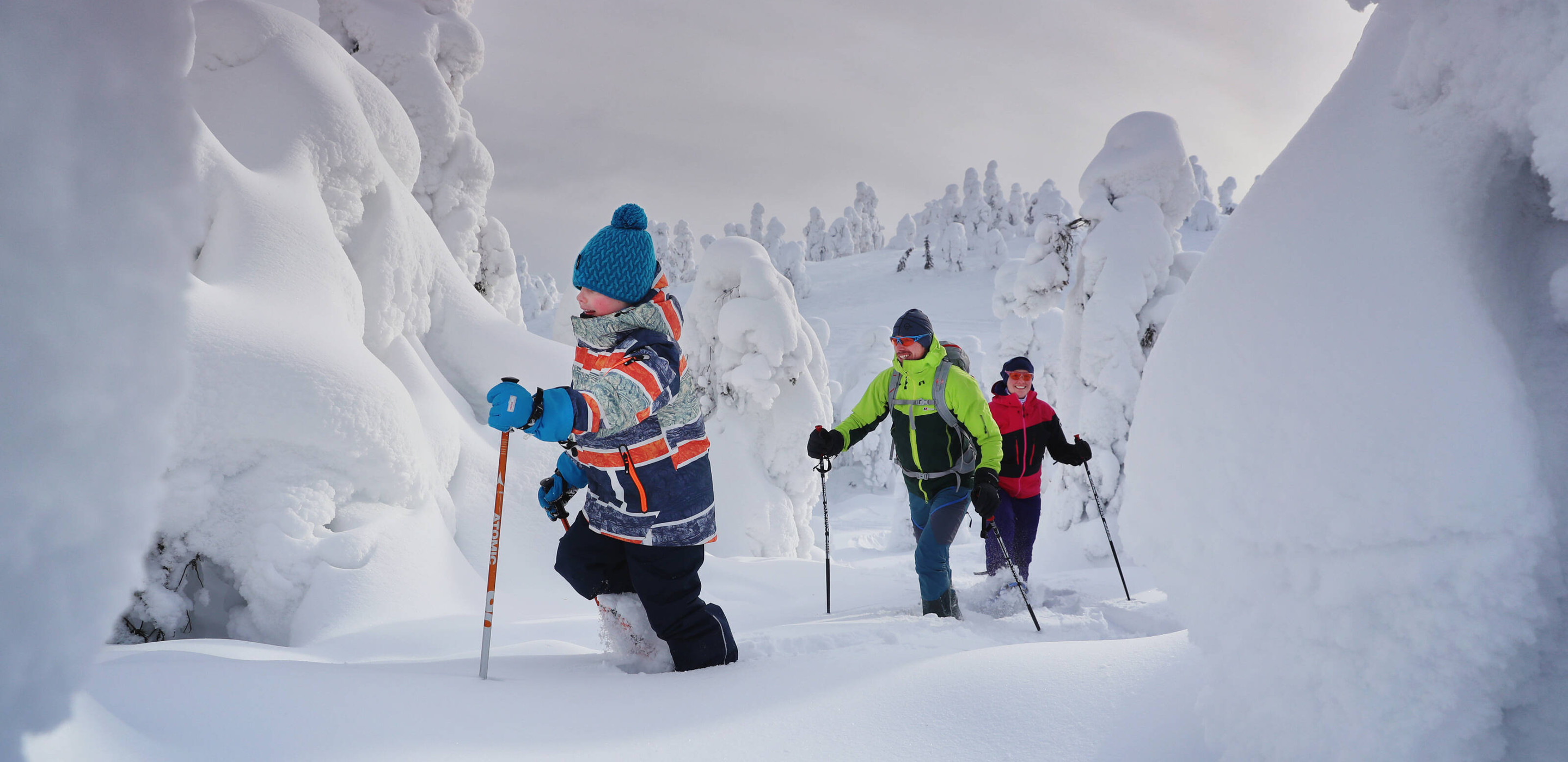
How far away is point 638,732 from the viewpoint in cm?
178

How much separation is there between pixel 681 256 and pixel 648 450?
59349 mm

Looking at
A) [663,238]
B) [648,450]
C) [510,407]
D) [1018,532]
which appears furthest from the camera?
[663,238]

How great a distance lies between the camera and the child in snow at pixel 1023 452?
18.2ft

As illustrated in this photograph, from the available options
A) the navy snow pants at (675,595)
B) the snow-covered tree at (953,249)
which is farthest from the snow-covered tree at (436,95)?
the snow-covered tree at (953,249)

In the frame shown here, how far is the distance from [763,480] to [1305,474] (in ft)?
34.3

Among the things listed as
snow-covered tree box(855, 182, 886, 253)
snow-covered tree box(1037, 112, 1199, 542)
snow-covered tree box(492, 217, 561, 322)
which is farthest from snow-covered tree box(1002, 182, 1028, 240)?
snow-covered tree box(1037, 112, 1199, 542)

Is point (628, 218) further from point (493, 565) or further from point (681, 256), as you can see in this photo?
point (681, 256)

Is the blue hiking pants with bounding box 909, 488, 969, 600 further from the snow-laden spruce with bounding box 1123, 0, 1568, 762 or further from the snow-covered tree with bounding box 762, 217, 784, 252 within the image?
the snow-covered tree with bounding box 762, 217, 784, 252

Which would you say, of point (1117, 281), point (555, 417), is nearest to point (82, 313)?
point (555, 417)

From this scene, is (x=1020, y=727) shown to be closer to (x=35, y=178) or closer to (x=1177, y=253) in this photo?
(x=35, y=178)

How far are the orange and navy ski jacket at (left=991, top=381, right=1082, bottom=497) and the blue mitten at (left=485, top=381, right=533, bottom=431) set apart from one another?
4.34 meters

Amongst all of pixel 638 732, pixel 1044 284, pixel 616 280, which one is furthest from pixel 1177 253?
pixel 638 732

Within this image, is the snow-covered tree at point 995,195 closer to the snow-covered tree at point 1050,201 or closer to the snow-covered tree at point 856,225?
the snow-covered tree at point 1050,201

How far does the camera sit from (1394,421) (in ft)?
4.09
